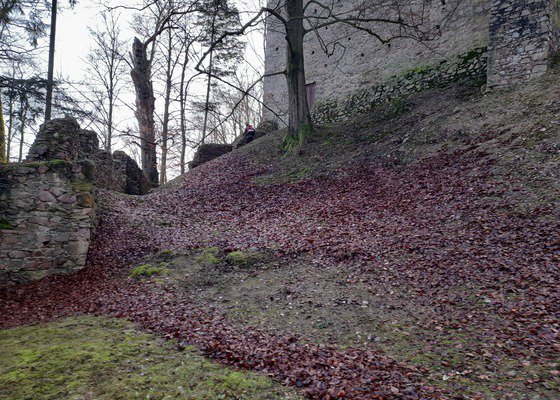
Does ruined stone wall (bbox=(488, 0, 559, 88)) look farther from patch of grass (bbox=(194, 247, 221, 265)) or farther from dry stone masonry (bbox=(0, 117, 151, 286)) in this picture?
dry stone masonry (bbox=(0, 117, 151, 286))

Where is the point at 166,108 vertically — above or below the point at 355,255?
above

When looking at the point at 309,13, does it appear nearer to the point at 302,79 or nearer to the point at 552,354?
the point at 302,79

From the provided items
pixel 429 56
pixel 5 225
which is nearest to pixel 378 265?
pixel 5 225

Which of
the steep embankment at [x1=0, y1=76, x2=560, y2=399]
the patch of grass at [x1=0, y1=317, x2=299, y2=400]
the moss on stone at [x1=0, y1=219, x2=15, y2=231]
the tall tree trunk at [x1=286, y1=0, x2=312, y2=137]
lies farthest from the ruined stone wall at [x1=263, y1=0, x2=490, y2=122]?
the patch of grass at [x1=0, y1=317, x2=299, y2=400]

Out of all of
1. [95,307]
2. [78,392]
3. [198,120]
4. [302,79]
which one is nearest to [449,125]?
[302,79]

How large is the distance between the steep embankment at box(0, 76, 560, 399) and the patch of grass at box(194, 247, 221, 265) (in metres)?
0.04

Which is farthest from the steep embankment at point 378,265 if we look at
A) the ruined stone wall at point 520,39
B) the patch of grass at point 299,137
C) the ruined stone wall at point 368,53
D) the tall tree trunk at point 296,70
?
the ruined stone wall at point 368,53

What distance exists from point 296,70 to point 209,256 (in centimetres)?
881

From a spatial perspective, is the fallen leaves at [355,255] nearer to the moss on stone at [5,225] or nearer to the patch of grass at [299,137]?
the moss on stone at [5,225]

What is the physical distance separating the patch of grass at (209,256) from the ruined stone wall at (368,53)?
569 centimetres

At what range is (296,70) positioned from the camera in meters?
13.0

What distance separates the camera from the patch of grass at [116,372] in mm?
2875

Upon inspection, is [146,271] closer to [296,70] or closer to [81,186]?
[81,186]

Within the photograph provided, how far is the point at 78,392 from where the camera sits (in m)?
2.84
